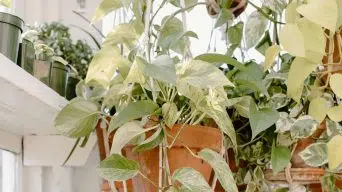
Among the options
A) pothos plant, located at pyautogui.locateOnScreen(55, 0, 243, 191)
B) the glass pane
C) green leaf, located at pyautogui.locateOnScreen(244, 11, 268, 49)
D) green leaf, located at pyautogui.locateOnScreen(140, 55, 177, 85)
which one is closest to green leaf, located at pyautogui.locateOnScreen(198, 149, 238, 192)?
pothos plant, located at pyautogui.locateOnScreen(55, 0, 243, 191)

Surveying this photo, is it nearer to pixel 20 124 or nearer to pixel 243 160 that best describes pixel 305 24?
pixel 243 160

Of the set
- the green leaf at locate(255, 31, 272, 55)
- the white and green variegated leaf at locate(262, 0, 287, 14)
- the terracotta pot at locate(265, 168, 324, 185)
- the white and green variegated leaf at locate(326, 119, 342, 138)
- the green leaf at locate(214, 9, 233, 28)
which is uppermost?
the white and green variegated leaf at locate(262, 0, 287, 14)

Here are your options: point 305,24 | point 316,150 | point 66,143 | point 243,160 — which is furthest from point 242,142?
point 66,143

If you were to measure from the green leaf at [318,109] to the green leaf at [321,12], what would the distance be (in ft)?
0.48

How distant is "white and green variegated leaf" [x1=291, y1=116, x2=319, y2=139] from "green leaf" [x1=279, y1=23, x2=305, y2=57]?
147 mm

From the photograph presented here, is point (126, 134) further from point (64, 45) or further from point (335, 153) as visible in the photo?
point (64, 45)

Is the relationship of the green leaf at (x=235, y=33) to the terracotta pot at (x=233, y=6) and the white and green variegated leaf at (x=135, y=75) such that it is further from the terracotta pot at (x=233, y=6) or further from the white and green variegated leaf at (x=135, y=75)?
the white and green variegated leaf at (x=135, y=75)

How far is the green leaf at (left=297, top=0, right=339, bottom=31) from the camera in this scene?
74 centimetres

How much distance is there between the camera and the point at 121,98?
81 centimetres

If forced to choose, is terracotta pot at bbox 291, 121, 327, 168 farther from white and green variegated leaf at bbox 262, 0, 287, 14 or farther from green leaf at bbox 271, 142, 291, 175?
white and green variegated leaf at bbox 262, 0, 287, 14

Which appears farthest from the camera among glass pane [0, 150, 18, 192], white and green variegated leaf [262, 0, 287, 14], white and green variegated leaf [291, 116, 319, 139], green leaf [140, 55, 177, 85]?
glass pane [0, 150, 18, 192]

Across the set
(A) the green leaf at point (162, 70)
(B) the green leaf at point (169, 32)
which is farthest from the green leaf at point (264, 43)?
(A) the green leaf at point (162, 70)

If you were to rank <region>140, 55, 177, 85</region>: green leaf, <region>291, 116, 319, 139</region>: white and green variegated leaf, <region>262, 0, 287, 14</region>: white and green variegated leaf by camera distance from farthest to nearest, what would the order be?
<region>262, 0, 287, 14</region>: white and green variegated leaf
<region>291, 116, 319, 139</region>: white and green variegated leaf
<region>140, 55, 177, 85</region>: green leaf

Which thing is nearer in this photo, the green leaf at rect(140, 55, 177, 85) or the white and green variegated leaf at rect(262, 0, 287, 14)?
the green leaf at rect(140, 55, 177, 85)
